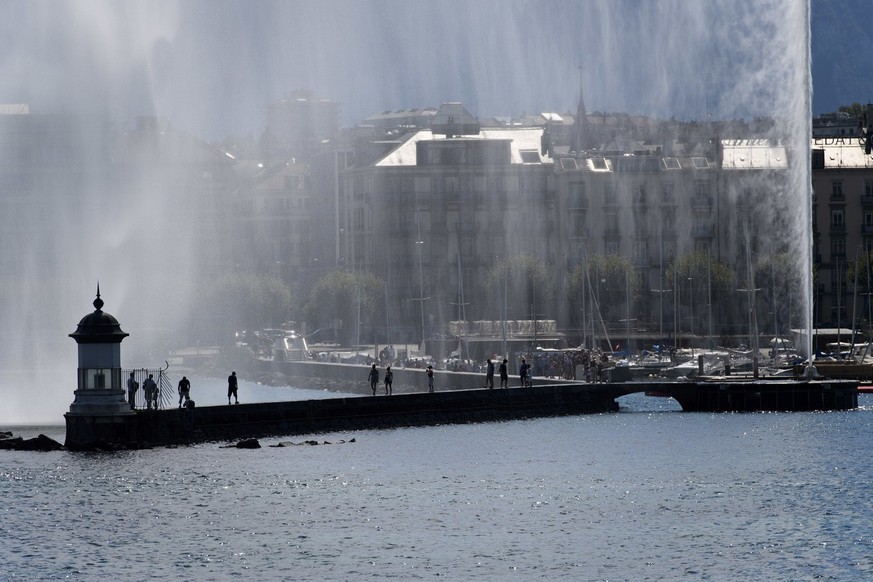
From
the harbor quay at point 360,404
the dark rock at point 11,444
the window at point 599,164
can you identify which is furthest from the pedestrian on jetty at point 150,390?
the window at point 599,164

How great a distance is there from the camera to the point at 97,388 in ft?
168

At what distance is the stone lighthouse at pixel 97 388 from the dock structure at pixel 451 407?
38.3 inches

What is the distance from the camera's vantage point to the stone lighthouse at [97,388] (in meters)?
51.1

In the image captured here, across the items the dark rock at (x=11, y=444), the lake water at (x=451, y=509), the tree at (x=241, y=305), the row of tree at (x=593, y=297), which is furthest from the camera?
the tree at (x=241, y=305)

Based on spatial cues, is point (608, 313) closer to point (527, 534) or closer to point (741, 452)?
point (741, 452)

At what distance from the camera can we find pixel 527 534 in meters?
40.4

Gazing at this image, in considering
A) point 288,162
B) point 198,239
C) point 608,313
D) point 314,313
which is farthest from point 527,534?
point 288,162

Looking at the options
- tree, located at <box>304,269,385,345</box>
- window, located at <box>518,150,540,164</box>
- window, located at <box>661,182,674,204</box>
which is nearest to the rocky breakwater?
tree, located at <box>304,269,385,345</box>

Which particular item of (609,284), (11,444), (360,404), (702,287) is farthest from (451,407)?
(609,284)

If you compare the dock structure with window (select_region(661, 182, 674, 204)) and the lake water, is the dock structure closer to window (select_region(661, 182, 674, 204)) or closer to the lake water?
the lake water

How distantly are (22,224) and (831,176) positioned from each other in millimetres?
54783

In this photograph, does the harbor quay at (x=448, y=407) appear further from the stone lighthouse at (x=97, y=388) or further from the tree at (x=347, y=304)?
the tree at (x=347, y=304)

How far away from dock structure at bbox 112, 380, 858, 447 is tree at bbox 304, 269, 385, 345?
2002 inches

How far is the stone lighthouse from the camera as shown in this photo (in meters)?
51.1
